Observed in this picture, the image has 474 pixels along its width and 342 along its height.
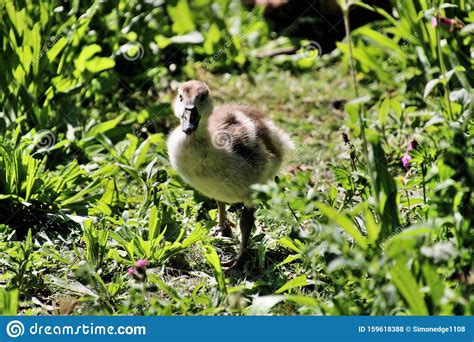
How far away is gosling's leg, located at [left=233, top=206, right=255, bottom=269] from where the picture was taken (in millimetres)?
4906

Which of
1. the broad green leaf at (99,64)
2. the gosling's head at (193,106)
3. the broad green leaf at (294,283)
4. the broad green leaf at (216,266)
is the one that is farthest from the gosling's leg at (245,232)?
the broad green leaf at (99,64)

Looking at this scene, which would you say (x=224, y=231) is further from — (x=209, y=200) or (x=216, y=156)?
(x=216, y=156)

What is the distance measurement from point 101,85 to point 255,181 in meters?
2.50

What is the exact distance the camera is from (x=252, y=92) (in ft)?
25.6

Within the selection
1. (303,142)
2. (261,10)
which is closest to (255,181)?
(303,142)

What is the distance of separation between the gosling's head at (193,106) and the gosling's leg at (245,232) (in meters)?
0.68

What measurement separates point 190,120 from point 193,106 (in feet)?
0.35

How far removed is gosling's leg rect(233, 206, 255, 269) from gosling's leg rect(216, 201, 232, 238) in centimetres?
42

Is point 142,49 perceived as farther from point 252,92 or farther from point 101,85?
point 252,92

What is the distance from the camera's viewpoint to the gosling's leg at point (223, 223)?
5359mm

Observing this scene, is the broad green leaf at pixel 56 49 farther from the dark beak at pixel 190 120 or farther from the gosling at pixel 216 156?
the dark beak at pixel 190 120

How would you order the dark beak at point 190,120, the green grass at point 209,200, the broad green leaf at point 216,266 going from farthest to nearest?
1. the dark beak at point 190,120
2. the broad green leaf at point 216,266
3. the green grass at point 209,200

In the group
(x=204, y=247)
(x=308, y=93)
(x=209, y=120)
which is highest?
(x=209, y=120)

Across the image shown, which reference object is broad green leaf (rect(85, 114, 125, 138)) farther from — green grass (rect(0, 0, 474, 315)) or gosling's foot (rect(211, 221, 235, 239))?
gosling's foot (rect(211, 221, 235, 239))
